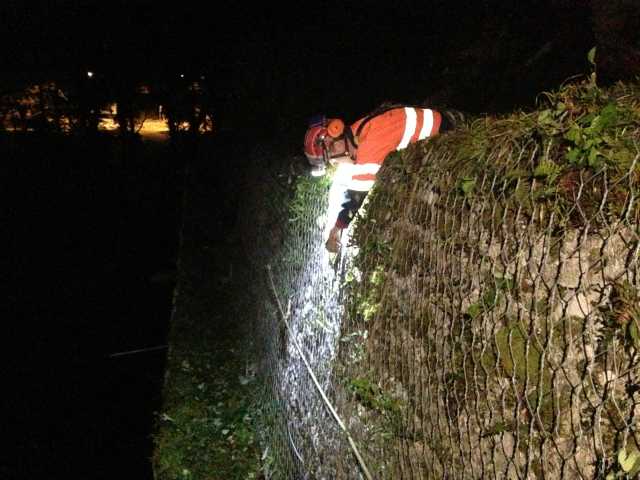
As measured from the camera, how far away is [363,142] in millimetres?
3260

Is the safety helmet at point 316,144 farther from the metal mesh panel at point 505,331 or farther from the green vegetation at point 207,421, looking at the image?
the green vegetation at point 207,421

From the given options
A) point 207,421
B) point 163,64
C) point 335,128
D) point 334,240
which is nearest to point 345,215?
point 334,240

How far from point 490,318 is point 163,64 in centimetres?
2453

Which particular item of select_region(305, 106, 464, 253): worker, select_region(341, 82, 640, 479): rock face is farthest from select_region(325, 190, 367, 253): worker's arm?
select_region(341, 82, 640, 479): rock face

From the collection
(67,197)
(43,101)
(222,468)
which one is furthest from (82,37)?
(222,468)

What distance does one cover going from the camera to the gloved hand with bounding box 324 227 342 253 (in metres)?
3.43

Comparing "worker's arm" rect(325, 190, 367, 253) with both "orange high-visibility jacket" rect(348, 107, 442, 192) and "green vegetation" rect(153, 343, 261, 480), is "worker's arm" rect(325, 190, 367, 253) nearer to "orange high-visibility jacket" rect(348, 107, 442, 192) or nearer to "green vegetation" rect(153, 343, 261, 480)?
"orange high-visibility jacket" rect(348, 107, 442, 192)

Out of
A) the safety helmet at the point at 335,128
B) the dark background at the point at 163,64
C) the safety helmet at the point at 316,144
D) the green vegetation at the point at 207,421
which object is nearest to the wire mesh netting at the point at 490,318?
the safety helmet at the point at 335,128

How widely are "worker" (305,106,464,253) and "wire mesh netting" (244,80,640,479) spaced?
0.25 m

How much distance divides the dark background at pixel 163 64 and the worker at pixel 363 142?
274 centimetres

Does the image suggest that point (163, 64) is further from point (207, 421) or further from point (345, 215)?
point (345, 215)

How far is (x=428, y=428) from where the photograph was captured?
2.07 metres

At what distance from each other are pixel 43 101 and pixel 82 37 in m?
6.50

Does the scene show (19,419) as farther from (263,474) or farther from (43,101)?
(43,101)
